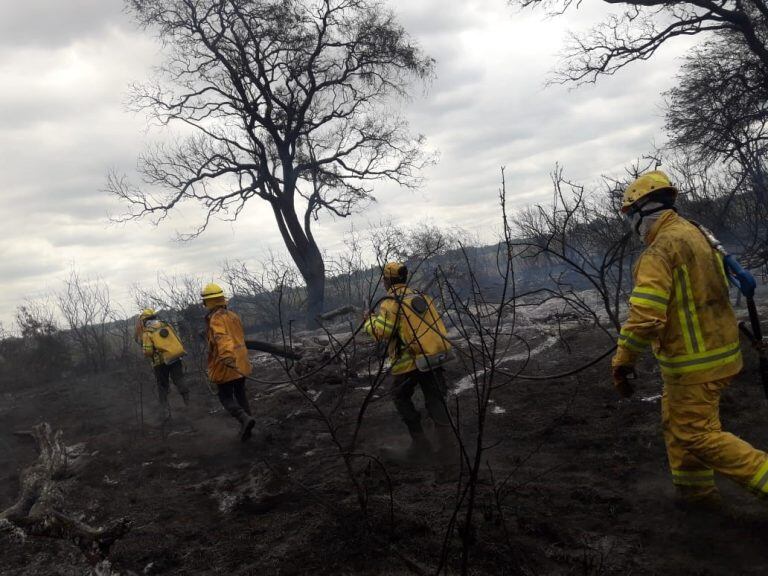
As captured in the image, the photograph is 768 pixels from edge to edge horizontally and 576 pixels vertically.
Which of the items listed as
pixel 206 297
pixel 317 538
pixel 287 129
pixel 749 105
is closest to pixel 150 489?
pixel 206 297

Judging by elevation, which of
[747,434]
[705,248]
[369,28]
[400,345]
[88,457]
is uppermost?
[369,28]

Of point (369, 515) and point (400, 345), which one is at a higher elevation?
point (400, 345)

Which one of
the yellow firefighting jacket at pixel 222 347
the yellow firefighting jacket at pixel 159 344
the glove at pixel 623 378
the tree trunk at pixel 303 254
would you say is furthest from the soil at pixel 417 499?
the tree trunk at pixel 303 254

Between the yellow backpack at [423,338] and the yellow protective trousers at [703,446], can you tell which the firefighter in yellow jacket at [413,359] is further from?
the yellow protective trousers at [703,446]

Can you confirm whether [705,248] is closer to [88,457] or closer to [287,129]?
[88,457]

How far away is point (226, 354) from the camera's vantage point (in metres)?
6.23

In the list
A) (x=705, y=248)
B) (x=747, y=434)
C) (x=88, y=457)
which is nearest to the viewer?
(x=705, y=248)

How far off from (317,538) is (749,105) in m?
10.5

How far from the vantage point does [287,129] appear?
18.3 metres

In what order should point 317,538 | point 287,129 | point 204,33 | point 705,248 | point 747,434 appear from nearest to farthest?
point 705,248, point 317,538, point 747,434, point 204,33, point 287,129

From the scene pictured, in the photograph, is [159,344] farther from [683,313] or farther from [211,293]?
[683,313]

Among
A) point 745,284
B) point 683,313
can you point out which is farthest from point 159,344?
point 745,284

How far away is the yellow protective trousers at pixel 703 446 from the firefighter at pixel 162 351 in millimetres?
6899

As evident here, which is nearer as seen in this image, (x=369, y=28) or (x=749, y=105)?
(x=749, y=105)
